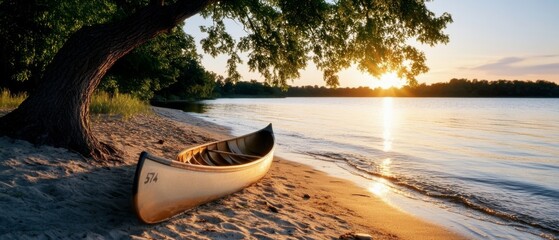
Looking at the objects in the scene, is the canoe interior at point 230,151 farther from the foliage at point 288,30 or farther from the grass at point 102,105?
the grass at point 102,105

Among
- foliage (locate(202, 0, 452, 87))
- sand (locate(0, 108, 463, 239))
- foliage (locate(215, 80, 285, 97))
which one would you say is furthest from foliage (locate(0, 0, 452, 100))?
foliage (locate(215, 80, 285, 97))

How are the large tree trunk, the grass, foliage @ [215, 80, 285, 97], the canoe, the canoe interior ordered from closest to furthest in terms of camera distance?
the canoe < the large tree trunk < the canoe interior < the grass < foliage @ [215, 80, 285, 97]

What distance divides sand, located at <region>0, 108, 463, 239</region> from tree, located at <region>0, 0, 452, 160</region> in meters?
0.56

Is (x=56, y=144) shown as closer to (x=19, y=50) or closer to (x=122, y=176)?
(x=122, y=176)

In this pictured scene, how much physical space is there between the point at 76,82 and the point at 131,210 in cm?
338

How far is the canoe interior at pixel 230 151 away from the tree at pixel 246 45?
1.77 meters

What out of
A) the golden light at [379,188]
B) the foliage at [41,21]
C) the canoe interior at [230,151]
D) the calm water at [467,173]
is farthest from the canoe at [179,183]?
the foliage at [41,21]

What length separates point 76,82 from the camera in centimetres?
762

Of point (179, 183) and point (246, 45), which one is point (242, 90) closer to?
point (246, 45)

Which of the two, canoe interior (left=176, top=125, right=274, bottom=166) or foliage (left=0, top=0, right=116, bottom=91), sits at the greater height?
foliage (left=0, top=0, right=116, bottom=91)

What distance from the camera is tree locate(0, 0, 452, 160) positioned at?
24.8 feet

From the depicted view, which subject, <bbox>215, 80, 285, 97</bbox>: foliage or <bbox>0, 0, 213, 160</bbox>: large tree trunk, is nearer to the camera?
<bbox>0, 0, 213, 160</bbox>: large tree trunk

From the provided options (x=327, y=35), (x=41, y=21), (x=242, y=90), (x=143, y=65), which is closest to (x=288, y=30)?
(x=327, y=35)

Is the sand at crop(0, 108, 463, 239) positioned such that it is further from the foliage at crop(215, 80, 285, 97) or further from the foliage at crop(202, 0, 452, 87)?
the foliage at crop(215, 80, 285, 97)
